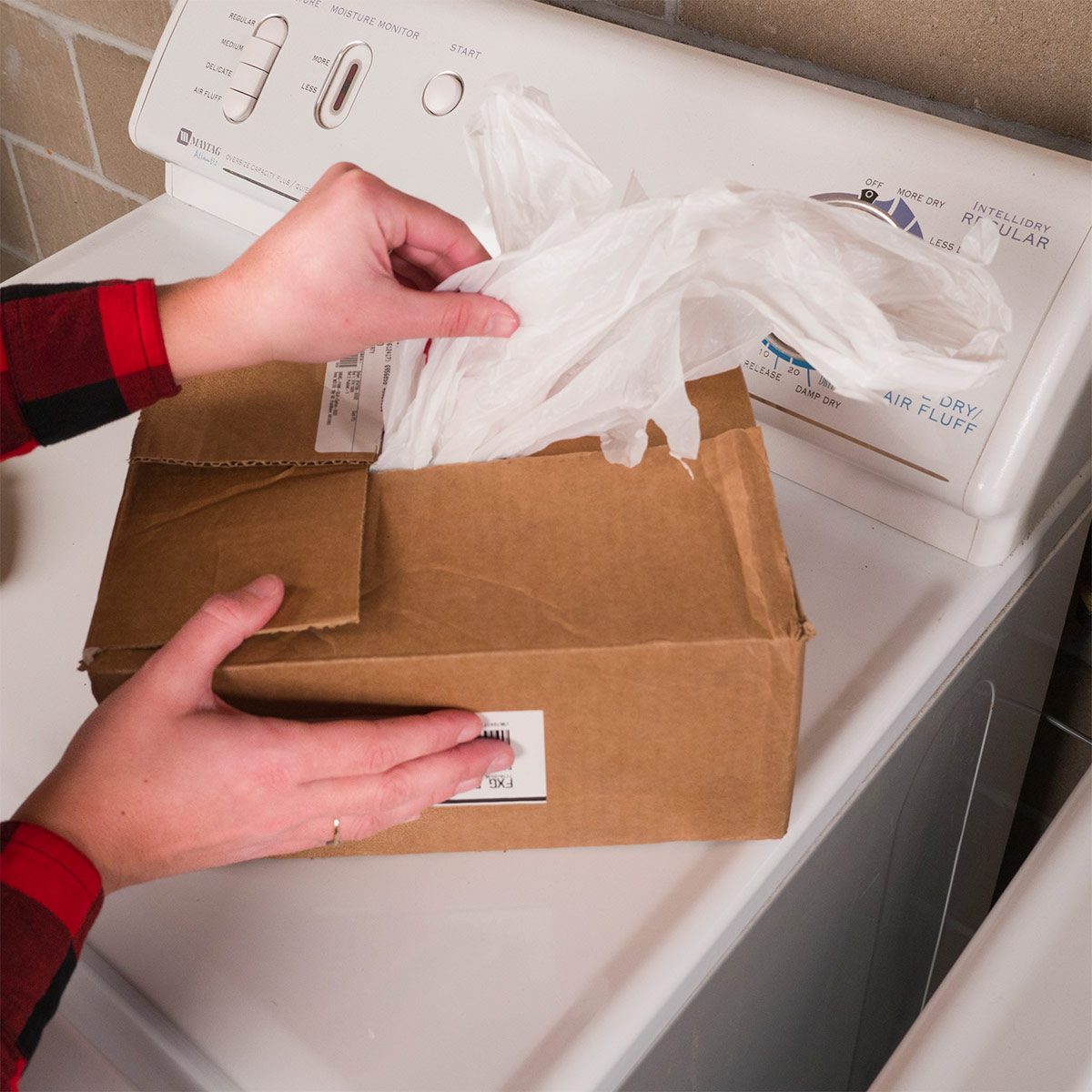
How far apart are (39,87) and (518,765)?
4.68ft

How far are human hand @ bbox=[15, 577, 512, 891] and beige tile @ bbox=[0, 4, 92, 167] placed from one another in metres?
1.27

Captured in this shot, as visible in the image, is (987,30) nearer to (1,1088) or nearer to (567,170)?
(567,170)

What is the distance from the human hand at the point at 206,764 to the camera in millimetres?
468

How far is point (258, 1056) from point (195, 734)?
140mm

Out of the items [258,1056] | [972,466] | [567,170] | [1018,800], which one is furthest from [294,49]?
[1018,800]

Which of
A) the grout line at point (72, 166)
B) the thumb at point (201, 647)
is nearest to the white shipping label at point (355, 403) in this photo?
the thumb at point (201, 647)

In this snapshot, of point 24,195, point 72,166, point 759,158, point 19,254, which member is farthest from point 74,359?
point 19,254

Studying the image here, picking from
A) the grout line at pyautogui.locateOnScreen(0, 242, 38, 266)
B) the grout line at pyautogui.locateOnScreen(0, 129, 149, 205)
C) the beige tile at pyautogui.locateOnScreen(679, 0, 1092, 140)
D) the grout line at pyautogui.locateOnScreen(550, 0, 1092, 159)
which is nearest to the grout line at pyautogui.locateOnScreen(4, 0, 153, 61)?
the grout line at pyautogui.locateOnScreen(0, 129, 149, 205)

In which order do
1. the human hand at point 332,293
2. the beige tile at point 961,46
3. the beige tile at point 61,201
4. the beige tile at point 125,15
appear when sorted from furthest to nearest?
1. the beige tile at point 61,201
2. the beige tile at point 125,15
3. the beige tile at point 961,46
4. the human hand at point 332,293

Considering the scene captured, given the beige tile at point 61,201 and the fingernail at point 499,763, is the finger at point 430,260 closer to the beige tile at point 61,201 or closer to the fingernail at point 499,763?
the fingernail at point 499,763

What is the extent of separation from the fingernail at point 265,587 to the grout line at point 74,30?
3.48 ft

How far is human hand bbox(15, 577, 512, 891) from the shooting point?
468 mm

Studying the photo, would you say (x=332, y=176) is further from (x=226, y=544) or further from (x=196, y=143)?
(x=196, y=143)

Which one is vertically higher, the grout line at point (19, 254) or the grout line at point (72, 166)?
the grout line at point (72, 166)
